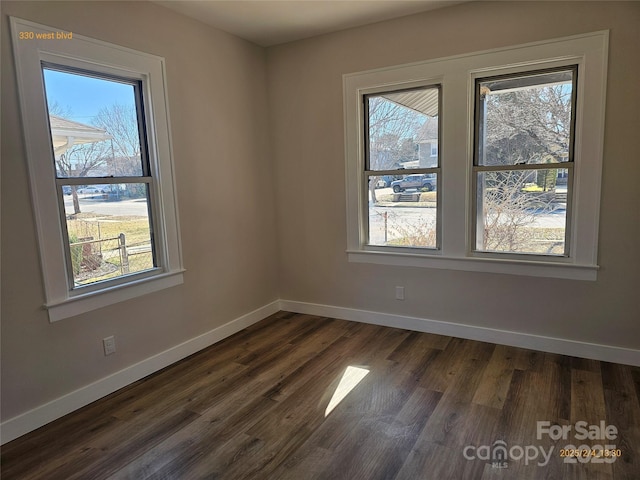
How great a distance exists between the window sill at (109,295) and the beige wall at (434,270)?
4.66 feet

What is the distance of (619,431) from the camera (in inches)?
83.7

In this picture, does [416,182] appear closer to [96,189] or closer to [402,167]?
[402,167]

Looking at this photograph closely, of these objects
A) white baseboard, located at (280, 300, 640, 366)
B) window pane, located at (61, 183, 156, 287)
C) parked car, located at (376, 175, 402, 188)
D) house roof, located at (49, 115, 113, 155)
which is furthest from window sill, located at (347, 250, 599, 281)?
house roof, located at (49, 115, 113, 155)

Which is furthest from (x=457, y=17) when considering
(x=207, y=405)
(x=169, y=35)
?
(x=207, y=405)

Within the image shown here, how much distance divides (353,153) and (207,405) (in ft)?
Result: 7.74

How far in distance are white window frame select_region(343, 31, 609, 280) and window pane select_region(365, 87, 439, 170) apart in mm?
90

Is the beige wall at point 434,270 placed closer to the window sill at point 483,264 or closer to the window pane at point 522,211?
the window sill at point 483,264

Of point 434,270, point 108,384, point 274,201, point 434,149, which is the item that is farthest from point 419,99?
point 108,384

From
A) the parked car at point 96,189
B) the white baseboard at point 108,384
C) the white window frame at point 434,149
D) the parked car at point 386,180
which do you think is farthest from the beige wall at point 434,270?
the parked car at point 96,189

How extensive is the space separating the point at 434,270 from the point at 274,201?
1740 millimetres

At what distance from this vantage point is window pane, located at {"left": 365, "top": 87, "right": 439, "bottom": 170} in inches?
132

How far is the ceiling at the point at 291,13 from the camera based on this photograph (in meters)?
2.93

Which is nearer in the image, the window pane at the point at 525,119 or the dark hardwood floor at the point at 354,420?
the dark hardwood floor at the point at 354,420

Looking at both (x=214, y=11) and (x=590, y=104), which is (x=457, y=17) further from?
(x=214, y=11)
